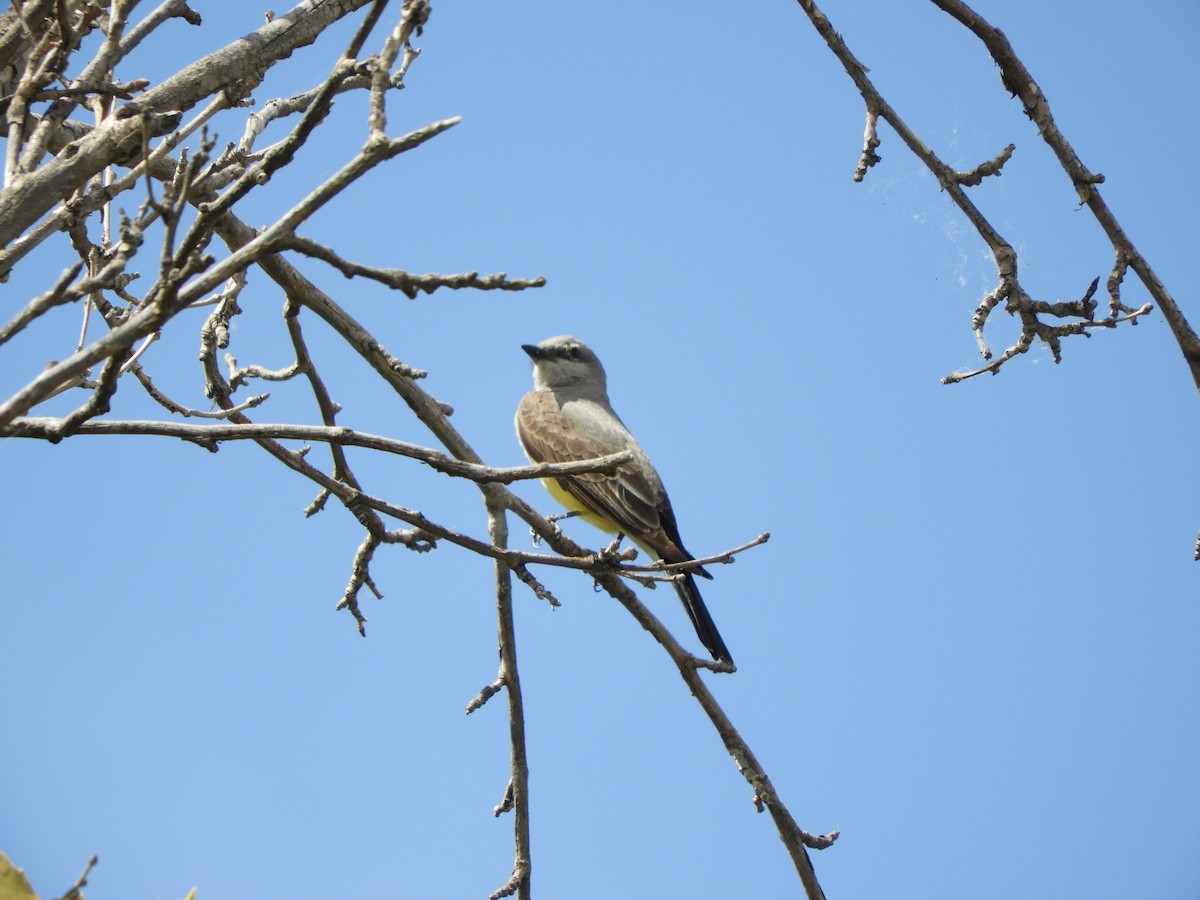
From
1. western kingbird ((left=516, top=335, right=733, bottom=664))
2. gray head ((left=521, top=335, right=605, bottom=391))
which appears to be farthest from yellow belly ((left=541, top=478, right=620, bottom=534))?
gray head ((left=521, top=335, right=605, bottom=391))

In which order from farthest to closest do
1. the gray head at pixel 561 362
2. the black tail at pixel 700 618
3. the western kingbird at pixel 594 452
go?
the gray head at pixel 561 362
the western kingbird at pixel 594 452
the black tail at pixel 700 618

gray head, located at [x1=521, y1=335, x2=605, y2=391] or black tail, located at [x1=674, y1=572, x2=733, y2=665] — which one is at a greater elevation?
gray head, located at [x1=521, y1=335, x2=605, y2=391]

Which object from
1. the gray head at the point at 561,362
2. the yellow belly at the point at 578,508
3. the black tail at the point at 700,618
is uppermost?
the gray head at the point at 561,362

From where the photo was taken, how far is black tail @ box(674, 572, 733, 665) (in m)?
6.17

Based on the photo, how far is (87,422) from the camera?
8.32 feet

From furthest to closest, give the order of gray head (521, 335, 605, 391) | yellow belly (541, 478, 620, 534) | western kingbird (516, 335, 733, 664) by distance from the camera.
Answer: gray head (521, 335, 605, 391) → yellow belly (541, 478, 620, 534) → western kingbird (516, 335, 733, 664)

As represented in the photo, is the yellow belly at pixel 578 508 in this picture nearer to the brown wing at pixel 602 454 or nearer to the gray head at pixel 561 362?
the brown wing at pixel 602 454

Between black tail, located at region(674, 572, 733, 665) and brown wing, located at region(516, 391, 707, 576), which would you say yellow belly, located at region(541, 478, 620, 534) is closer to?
brown wing, located at region(516, 391, 707, 576)

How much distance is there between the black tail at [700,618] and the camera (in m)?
6.17

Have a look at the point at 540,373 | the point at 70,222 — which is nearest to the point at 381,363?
the point at 70,222

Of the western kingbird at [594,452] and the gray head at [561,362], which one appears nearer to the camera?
the western kingbird at [594,452]

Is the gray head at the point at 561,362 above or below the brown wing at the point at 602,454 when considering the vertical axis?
above

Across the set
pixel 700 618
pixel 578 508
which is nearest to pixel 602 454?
pixel 578 508

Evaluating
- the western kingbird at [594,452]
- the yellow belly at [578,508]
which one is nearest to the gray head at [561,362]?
the western kingbird at [594,452]
